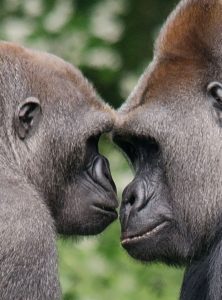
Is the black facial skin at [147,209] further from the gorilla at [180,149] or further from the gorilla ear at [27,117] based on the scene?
the gorilla ear at [27,117]

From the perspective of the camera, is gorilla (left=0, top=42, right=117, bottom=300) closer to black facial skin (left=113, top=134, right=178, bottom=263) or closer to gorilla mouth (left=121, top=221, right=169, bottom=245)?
black facial skin (left=113, top=134, right=178, bottom=263)

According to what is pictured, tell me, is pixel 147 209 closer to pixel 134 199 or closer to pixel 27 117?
pixel 134 199

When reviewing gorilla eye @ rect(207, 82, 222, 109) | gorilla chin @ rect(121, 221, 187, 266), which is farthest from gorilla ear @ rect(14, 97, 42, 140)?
gorilla eye @ rect(207, 82, 222, 109)

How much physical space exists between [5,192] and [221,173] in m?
1.20

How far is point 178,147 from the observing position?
827cm

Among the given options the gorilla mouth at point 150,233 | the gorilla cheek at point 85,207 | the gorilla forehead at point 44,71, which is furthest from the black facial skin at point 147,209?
the gorilla forehead at point 44,71

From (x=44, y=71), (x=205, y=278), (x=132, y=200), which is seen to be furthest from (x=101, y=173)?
(x=205, y=278)

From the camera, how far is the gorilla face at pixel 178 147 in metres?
8.15

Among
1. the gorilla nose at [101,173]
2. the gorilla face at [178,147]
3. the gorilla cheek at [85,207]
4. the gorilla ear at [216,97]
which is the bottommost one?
the gorilla cheek at [85,207]

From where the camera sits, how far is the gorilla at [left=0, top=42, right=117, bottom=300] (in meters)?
7.88

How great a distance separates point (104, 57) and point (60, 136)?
4.95m

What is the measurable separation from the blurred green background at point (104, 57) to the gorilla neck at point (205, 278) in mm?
2059

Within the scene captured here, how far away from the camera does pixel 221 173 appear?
26.4 ft

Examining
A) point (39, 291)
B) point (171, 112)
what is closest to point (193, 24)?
point (171, 112)
